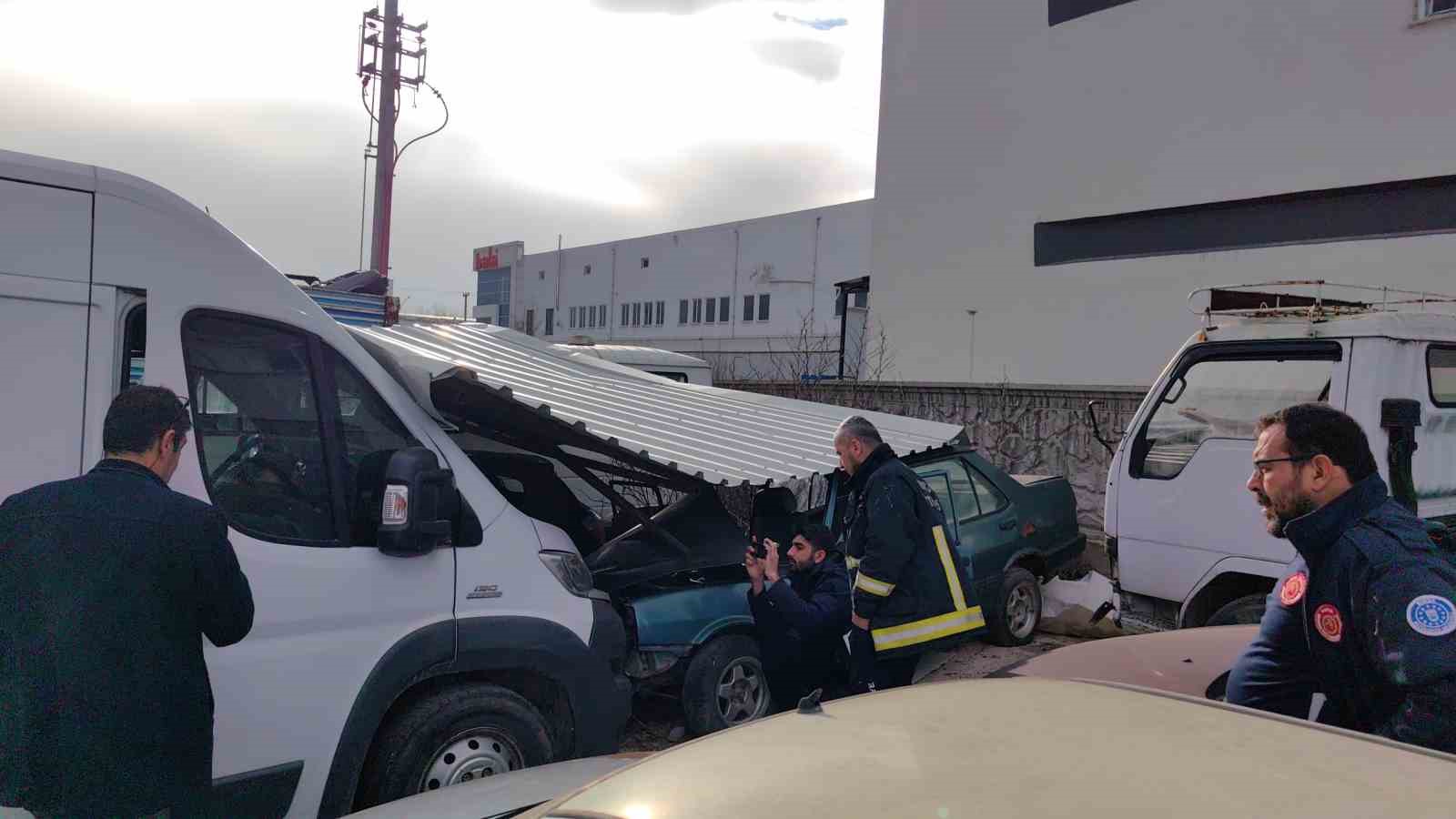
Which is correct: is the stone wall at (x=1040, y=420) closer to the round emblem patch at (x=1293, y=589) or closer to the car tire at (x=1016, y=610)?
the car tire at (x=1016, y=610)

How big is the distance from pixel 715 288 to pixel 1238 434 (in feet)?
132

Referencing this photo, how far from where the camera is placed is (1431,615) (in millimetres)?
2094

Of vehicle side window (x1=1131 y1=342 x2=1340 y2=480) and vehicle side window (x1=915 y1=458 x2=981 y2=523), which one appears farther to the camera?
vehicle side window (x1=915 y1=458 x2=981 y2=523)

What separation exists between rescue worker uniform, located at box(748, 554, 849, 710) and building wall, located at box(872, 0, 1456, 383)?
12313mm

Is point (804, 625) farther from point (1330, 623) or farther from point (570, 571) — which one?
point (1330, 623)

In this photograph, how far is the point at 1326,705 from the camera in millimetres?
2445

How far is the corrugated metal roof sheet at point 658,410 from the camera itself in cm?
491

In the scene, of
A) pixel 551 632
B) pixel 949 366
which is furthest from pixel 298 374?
pixel 949 366

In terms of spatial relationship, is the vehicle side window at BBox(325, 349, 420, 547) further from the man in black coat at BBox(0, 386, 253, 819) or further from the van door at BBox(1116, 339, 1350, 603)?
the van door at BBox(1116, 339, 1350, 603)

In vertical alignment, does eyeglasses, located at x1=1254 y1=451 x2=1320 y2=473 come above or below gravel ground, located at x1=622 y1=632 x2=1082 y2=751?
above

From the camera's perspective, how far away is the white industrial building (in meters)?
36.7

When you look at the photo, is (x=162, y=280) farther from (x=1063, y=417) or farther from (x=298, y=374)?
(x=1063, y=417)

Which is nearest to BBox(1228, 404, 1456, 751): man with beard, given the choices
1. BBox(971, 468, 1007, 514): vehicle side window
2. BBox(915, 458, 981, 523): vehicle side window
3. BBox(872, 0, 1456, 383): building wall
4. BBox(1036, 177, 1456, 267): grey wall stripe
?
BBox(915, 458, 981, 523): vehicle side window

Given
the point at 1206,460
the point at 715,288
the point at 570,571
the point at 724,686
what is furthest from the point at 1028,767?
the point at 715,288
